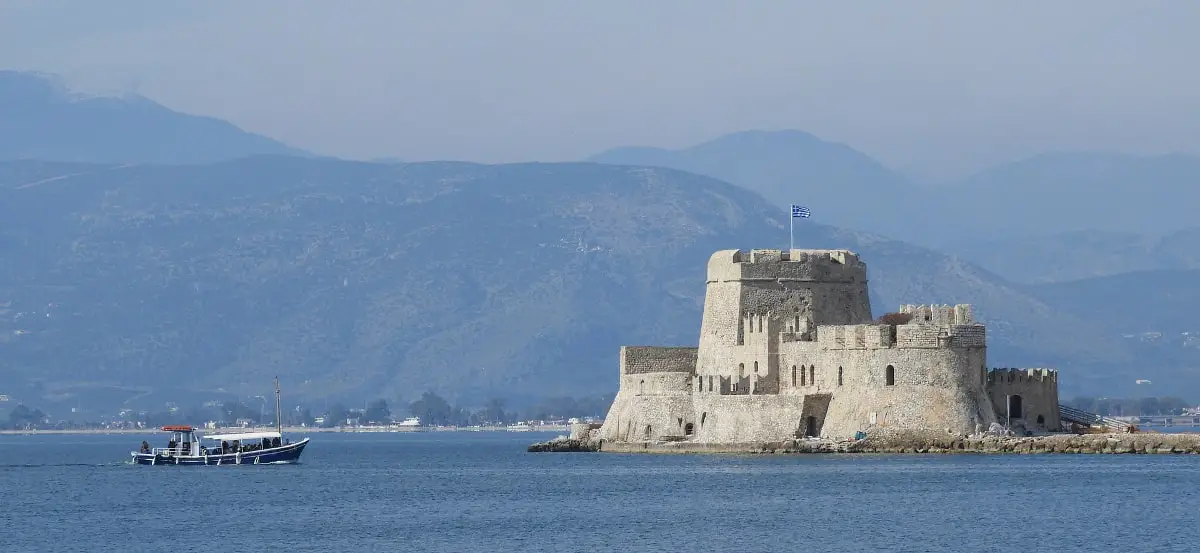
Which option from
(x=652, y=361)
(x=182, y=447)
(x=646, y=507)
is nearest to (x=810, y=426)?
(x=652, y=361)

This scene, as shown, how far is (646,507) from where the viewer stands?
224ft

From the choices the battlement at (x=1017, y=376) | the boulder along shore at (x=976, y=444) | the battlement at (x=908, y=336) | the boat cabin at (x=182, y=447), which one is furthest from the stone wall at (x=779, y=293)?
the boat cabin at (x=182, y=447)

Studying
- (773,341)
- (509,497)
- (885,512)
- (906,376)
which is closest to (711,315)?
(773,341)

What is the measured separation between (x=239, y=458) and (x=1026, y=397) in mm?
32329

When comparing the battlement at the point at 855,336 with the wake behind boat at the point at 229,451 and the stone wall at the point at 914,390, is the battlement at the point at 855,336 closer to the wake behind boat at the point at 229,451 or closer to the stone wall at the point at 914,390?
the stone wall at the point at 914,390

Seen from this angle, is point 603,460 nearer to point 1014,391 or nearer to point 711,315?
point 711,315

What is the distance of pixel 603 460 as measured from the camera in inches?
3698

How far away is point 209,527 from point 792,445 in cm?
2851

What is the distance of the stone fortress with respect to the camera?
8506cm

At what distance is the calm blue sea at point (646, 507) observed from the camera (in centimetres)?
5853

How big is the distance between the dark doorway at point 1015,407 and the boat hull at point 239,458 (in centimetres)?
2916

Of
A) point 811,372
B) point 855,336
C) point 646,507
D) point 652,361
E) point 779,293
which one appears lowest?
point 646,507

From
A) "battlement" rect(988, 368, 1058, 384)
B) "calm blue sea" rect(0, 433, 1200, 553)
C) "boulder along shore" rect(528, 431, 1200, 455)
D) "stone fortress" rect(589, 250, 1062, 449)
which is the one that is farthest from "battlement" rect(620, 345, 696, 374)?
A: "battlement" rect(988, 368, 1058, 384)

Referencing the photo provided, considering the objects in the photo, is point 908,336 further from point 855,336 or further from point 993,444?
point 993,444
